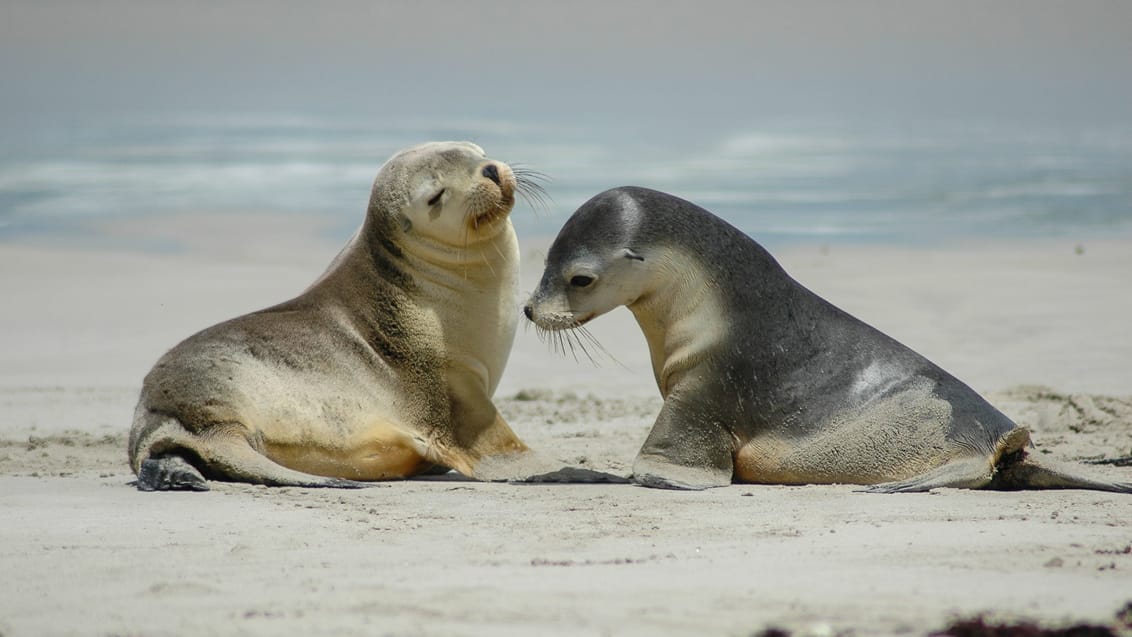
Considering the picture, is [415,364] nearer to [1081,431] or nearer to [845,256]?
[1081,431]

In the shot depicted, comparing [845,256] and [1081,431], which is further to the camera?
[845,256]

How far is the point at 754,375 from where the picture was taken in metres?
6.65

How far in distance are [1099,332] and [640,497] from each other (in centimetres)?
635

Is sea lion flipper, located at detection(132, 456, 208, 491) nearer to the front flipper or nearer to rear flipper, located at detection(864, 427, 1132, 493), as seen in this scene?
the front flipper

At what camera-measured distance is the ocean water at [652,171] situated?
22.8 metres

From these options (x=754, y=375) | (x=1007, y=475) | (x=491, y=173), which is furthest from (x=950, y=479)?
(x=491, y=173)

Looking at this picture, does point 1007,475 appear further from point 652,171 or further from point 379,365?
point 652,171

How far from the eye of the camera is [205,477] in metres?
6.57

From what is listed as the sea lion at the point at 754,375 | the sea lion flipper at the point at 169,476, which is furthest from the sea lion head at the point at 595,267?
the sea lion flipper at the point at 169,476

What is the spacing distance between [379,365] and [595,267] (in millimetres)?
1194

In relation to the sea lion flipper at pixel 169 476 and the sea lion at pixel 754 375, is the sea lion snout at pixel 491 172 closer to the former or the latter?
the sea lion at pixel 754 375

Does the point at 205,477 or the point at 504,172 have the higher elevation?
the point at 504,172

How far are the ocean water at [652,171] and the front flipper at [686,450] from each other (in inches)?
274

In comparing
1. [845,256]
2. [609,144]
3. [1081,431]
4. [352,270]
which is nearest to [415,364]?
[352,270]
